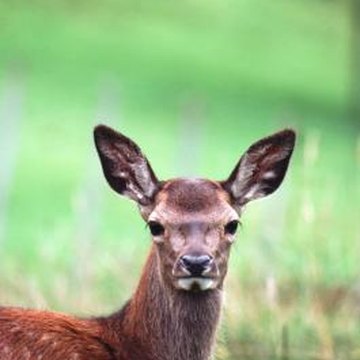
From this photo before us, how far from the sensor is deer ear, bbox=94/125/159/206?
1010 centimetres

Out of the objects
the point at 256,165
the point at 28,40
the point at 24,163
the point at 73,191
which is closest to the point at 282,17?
the point at 28,40

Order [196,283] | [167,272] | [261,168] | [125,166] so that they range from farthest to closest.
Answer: [261,168] → [125,166] → [167,272] → [196,283]

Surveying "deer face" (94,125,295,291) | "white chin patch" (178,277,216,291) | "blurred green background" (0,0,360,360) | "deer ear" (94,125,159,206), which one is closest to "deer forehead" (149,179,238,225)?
"deer face" (94,125,295,291)

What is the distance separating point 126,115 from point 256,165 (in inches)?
1197

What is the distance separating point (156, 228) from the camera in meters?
9.71

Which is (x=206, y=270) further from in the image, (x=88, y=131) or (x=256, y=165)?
(x=88, y=131)

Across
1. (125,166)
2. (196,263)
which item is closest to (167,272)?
(196,263)

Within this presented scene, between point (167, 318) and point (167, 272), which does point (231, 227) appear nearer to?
point (167, 272)

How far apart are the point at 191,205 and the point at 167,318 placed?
0.69 metres

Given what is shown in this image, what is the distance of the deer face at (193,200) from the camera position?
9.51 m

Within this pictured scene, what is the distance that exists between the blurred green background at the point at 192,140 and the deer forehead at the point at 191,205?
1.22 m

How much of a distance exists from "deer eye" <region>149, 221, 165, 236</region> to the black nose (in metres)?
0.33

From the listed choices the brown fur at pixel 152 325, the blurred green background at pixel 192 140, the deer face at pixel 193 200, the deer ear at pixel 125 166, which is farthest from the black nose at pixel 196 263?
the blurred green background at pixel 192 140

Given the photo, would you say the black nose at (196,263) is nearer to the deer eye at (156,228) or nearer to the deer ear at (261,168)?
the deer eye at (156,228)
